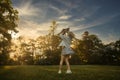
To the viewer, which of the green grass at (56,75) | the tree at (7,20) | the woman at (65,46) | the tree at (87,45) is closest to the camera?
the green grass at (56,75)

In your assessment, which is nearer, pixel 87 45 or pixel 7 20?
pixel 7 20

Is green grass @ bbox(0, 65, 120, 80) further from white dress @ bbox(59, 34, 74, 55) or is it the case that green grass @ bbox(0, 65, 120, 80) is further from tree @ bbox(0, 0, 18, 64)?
tree @ bbox(0, 0, 18, 64)

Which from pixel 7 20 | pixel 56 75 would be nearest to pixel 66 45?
pixel 56 75

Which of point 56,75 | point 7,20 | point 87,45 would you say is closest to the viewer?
point 56,75

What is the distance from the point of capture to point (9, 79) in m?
8.95

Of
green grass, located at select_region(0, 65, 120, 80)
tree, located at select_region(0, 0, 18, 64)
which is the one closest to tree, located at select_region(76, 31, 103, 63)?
tree, located at select_region(0, 0, 18, 64)

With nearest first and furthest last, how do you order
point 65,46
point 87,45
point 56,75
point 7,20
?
point 56,75, point 65,46, point 7,20, point 87,45

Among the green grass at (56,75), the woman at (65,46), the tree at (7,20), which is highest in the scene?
the tree at (7,20)

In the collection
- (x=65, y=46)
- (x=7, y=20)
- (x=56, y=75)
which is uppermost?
(x=7, y=20)

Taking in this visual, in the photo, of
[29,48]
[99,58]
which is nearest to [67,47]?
[99,58]

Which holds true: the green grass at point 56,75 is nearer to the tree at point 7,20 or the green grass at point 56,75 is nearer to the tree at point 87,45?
the tree at point 7,20

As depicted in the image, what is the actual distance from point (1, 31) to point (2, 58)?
16683 mm

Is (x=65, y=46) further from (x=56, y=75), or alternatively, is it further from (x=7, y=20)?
(x=7, y=20)

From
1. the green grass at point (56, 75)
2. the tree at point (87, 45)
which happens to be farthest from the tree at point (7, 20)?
the tree at point (87, 45)
